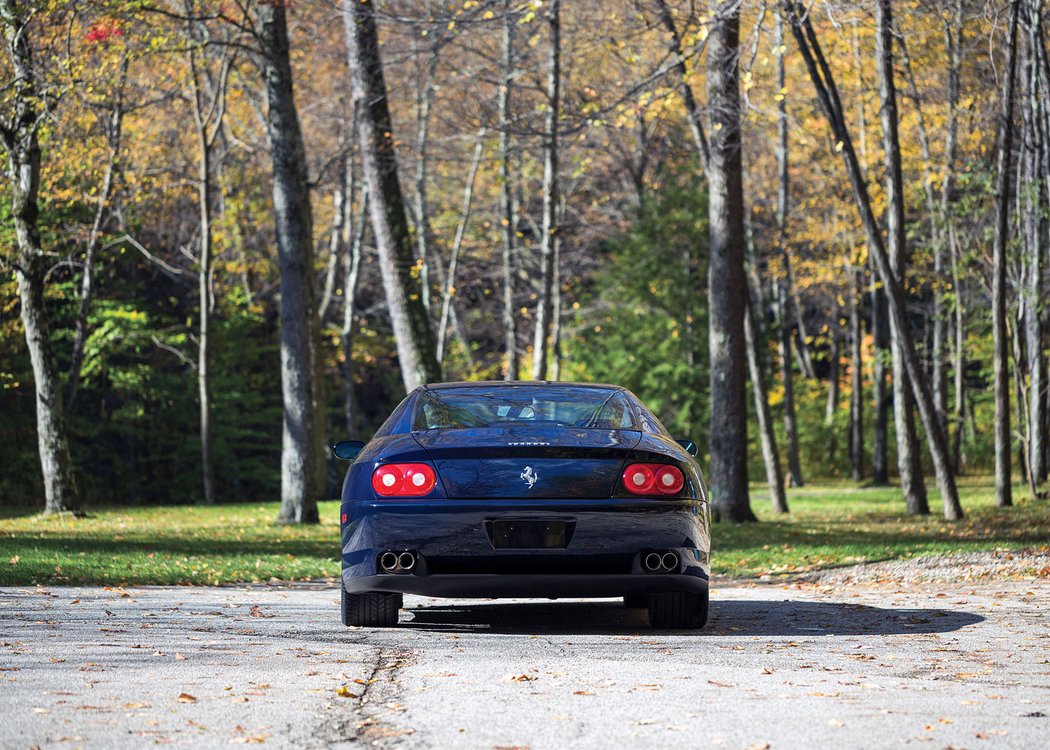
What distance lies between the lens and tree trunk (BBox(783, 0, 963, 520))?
18.8m

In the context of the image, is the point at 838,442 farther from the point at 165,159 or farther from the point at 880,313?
the point at 165,159

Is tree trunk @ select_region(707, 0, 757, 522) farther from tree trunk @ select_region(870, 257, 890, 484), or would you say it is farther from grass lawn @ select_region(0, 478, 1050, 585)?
tree trunk @ select_region(870, 257, 890, 484)

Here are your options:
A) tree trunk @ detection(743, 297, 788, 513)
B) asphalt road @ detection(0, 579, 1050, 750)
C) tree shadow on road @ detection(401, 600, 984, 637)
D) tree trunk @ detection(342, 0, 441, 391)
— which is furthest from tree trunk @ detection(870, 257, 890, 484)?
asphalt road @ detection(0, 579, 1050, 750)

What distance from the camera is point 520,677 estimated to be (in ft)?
22.6

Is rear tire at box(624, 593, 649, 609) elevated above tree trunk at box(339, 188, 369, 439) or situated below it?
below

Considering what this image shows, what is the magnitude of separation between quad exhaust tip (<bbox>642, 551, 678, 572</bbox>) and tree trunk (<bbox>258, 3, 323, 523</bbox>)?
1396 cm

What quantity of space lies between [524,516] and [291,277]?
1449 cm

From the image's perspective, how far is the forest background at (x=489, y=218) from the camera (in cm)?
2128

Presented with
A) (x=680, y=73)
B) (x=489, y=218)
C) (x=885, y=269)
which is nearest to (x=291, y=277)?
(x=680, y=73)

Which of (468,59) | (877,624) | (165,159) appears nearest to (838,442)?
(468,59)

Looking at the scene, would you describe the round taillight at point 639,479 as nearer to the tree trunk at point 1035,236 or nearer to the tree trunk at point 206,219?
the tree trunk at point 1035,236

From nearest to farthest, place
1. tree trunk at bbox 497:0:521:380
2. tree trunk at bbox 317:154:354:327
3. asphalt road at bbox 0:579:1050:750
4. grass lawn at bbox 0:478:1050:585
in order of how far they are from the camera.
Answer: asphalt road at bbox 0:579:1050:750 → grass lawn at bbox 0:478:1050:585 → tree trunk at bbox 497:0:521:380 → tree trunk at bbox 317:154:354:327

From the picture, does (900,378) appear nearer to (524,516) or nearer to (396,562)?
(524,516)

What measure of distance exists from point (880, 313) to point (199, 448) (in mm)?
16843
